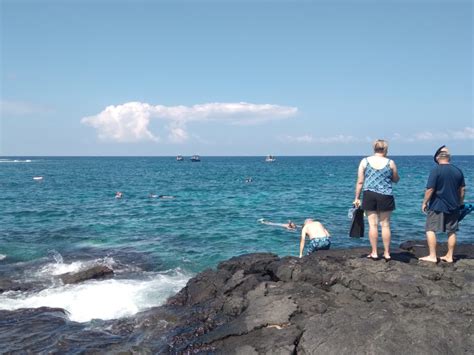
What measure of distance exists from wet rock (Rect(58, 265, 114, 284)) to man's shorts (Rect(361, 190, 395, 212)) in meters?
9.78

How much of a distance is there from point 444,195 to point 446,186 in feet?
0.70

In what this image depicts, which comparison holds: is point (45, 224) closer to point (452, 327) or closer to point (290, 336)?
point (290, 336)

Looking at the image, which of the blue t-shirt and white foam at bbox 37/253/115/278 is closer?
the blue t-shirt

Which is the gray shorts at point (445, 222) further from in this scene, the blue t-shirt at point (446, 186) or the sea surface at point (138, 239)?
the sea surface at point (138, 239)

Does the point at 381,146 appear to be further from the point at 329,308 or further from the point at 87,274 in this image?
the point at 87,274

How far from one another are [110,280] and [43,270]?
3421 millimetres

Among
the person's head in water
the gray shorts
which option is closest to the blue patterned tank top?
the person's head in water

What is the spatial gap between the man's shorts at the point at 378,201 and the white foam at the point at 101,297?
21.2 ft

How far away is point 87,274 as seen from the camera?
45.5ft

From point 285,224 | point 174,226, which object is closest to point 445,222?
point 285,224

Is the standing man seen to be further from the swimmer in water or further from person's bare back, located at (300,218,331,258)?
the swimmer in water

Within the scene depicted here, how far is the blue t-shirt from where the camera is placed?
9.01 m

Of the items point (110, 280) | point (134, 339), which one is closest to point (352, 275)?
point (134, 339)

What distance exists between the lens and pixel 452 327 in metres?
6.51
